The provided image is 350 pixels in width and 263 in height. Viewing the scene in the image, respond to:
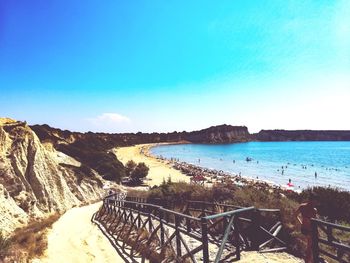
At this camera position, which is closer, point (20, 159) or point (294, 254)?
point (294, 254)

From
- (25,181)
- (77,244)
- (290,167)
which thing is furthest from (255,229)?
(290,167)

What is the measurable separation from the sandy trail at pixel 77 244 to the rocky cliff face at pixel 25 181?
7.25ft

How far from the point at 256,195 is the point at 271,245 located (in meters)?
4.12

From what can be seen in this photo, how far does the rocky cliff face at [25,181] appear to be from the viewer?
15.2m

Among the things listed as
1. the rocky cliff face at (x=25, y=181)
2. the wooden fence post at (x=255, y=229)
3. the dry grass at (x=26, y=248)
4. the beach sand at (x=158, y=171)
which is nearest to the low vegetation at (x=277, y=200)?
the wooden fence post at (x=255, y=229)

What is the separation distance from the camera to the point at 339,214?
42.1 ft

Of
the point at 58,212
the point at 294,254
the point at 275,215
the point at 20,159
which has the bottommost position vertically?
the point at 58,212

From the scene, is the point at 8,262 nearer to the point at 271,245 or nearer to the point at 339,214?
the point at 271,245

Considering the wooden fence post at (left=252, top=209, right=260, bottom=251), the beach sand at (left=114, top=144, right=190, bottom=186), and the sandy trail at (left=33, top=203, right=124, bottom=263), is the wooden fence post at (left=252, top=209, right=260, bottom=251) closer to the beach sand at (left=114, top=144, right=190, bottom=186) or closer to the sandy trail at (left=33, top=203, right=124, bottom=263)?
the sandy trail at (left=33, top=203, right=124, bottom=263)

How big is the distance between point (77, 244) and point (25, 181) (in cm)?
838

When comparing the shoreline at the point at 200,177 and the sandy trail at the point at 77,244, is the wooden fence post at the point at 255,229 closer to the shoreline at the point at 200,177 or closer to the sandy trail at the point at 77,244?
the sandy trail at the point at 77,244

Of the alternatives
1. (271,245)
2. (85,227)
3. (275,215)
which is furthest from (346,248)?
(85,227)

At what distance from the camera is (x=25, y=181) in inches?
688

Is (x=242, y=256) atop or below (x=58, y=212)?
atop
